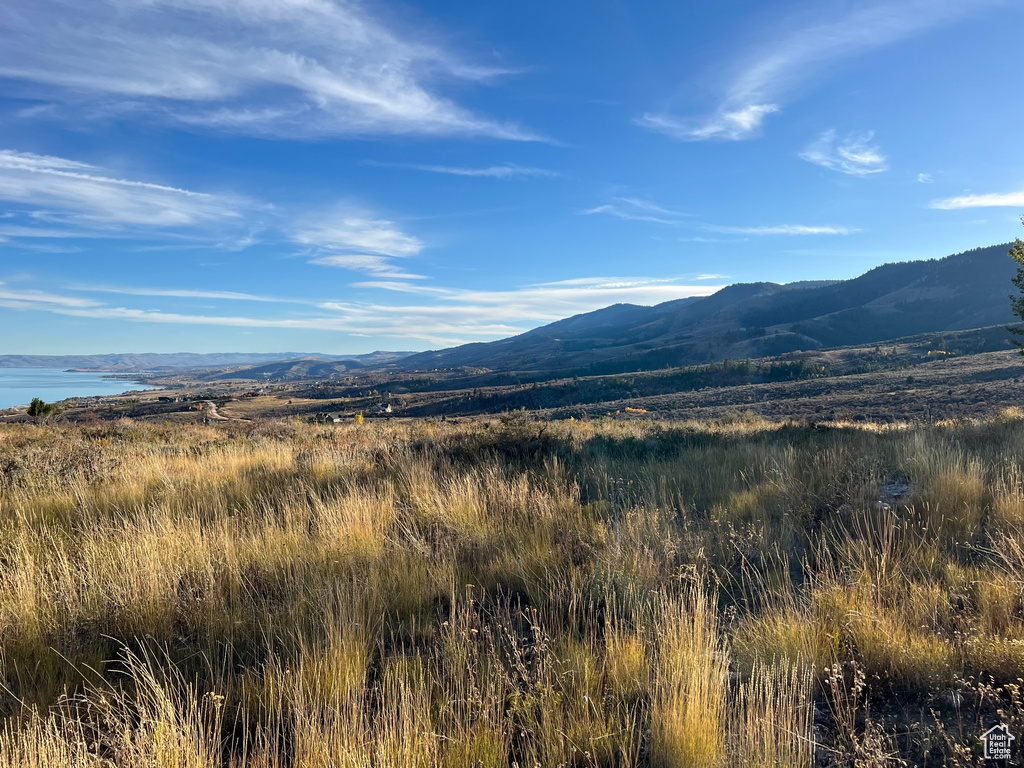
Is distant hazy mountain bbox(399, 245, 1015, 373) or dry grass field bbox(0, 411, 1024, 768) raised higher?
distant hazy mountain bbox(399, 245, 1015, 373)

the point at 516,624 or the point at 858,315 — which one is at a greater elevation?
the point at 858,315

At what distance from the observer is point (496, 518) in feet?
17.4

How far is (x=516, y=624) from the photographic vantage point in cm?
354

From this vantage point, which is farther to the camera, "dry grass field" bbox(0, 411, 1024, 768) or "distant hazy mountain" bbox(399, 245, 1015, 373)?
"distant hazy mountain" bbox(399, 245, 1015, 373)

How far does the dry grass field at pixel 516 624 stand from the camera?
2.19 m

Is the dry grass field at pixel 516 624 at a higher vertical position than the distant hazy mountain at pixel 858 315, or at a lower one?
lower

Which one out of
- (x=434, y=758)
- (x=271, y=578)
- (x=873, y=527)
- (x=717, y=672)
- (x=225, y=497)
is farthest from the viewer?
(x=225, y=497)

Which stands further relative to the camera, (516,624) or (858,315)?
(858,315)

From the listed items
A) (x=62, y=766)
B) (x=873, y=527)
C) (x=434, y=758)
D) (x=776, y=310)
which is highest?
(x=776, y=310)

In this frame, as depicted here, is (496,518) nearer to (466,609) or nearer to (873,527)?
(466,609)

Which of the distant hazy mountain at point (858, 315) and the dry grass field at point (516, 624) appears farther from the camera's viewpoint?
A: the distant hazy mountain at point (858, 315)

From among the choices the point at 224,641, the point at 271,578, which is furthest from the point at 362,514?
the point at 224,641

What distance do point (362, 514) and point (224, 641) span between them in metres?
2.05

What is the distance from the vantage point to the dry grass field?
219 centimetres
